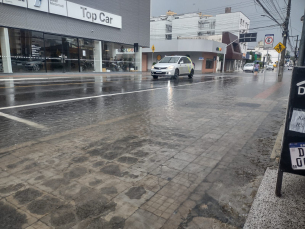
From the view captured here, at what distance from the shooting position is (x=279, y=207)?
98.1 inches

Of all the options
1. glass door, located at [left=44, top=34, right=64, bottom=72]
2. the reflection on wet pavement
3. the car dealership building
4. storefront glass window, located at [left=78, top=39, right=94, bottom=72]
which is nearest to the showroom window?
the car dealership building

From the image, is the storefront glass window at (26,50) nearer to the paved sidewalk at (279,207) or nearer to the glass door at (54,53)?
the glass door at (54,53)

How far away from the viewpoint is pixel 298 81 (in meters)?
2.46

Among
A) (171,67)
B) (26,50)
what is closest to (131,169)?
(171,67)

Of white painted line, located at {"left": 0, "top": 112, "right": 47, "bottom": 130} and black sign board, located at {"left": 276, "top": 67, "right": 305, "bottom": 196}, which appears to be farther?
white painted line, located at {"left": 0, "top": 112, "right": 47, "bottom": 130}

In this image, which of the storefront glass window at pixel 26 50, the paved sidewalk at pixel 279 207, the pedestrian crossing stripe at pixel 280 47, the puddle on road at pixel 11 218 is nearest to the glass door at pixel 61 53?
the storefront glass window at pixel 26 50

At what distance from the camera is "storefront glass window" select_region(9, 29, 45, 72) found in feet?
66.3

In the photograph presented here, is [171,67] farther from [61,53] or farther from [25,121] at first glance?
[25,121]

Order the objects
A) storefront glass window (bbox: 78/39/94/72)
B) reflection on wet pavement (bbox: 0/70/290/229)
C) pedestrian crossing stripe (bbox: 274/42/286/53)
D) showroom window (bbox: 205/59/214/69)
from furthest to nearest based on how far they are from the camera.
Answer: showroom window (bbox: 205/59/214/69) → storefront glass window (bbox: 78/39/94/72) → pedestrian crossing stripe (bbox: 274/42/286/53) → reflection on wet pavement (bbox: 0/70/290/229)

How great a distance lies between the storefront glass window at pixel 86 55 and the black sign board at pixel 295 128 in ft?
85.3

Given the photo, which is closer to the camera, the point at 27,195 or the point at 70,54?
the point at 27,195

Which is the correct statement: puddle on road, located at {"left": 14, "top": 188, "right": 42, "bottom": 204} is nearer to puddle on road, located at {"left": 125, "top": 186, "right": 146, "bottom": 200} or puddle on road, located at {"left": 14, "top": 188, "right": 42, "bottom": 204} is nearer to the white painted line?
puddle on road, located at {"left": 125, "top": 186, "right": 146, "bottom": 200}

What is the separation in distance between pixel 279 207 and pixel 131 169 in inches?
70.0

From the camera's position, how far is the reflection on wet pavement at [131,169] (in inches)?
95.3
